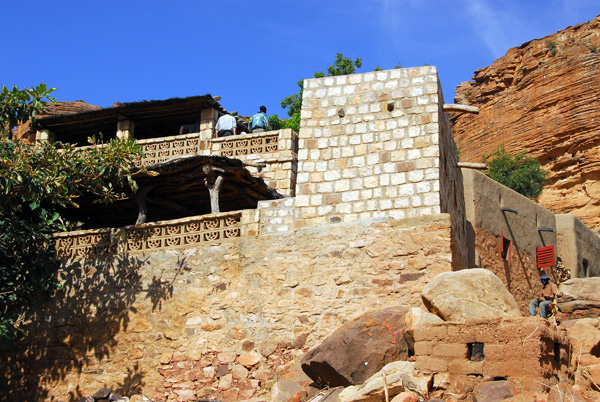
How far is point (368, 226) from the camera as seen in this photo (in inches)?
474

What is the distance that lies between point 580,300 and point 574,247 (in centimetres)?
535

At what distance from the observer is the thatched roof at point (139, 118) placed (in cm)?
1670

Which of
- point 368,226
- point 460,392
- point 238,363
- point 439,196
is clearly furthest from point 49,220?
point 460,392

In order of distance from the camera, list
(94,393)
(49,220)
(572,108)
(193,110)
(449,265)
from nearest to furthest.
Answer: (449,265) → (94,393) → (49,220) → (193,110) → (572,108)

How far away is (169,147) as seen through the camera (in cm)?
1639

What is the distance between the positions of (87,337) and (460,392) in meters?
7.25

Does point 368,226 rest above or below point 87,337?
above

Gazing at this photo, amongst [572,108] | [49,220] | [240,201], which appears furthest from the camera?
[572,108]

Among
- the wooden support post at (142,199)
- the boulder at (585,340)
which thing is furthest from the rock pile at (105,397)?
the boulder at (585,340)

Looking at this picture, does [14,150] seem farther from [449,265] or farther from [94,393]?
[449,265]

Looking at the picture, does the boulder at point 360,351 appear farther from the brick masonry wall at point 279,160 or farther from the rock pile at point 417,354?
the brick masonry wall at point 279,160

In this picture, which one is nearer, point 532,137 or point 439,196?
point 439,196

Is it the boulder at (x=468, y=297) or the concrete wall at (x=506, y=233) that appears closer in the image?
the boulder at (x=468, y=297)

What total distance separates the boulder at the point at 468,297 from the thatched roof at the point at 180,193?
5234mm
